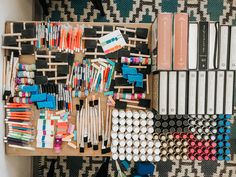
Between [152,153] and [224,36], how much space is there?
0.73 meters

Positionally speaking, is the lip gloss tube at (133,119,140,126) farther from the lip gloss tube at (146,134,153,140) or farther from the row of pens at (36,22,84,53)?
the row of pens at (36,22,84,53)

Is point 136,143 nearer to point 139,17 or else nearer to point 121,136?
point 121,136

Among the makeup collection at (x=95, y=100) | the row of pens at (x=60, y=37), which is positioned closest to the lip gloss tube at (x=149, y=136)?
the makeup collection at (x=95, y=100)

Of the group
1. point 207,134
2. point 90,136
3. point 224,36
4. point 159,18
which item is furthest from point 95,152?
point 224,36

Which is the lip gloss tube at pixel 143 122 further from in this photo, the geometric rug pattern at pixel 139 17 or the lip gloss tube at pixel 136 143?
the geometric rug pattern at pixel 139 17

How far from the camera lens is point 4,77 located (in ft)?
5.77

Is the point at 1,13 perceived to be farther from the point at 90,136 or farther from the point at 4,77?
the point at 90,136

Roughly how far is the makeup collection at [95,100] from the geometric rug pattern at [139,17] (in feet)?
2.03

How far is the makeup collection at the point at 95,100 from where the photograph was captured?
5.71 feet

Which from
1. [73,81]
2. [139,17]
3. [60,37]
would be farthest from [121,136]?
[139,17]

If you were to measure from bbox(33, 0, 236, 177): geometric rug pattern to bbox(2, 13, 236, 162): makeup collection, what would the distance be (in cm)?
62

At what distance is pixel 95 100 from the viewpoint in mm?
1804

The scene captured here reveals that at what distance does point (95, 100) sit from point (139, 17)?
918 millimetres

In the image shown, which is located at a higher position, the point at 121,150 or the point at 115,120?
the point at 115,120
